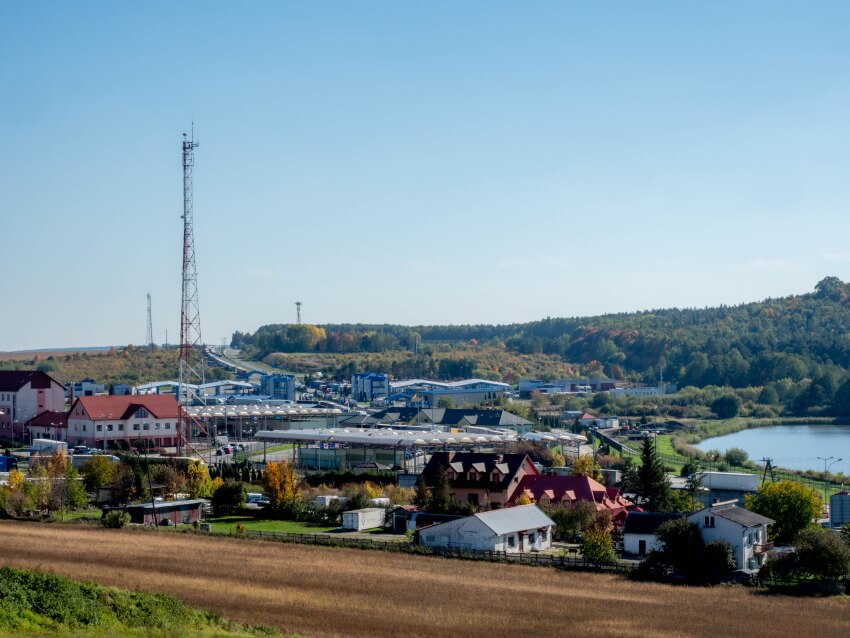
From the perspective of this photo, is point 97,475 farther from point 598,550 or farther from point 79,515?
point 598,550

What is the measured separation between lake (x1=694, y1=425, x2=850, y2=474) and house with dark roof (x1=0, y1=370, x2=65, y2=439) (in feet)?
114

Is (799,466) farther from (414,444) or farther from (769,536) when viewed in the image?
(769,536)

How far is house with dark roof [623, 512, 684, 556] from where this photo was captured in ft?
87.7

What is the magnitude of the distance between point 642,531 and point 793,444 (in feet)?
140

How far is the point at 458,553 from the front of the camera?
26250 mm

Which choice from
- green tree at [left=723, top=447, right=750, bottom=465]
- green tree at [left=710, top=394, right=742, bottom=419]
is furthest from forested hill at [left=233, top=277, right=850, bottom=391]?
green tree at [left=723, top=447, right=750, bottom=465]

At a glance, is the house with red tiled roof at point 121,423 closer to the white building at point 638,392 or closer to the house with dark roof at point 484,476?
the house with dark roof at point 484,476

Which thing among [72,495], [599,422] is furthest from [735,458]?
[72,495]

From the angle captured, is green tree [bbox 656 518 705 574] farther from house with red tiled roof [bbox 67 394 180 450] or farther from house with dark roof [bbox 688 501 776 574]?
A: house with red tiled roof [bbox 67 394 180 450]

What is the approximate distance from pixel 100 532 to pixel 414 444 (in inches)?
681

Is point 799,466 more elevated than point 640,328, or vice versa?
point 640,328

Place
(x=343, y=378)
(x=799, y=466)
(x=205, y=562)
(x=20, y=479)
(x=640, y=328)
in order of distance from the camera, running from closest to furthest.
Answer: (x=205, y=562)
(x=20, y=479)
(x=799, y=466)
(x=343, y=378)
(x=640, y=328)

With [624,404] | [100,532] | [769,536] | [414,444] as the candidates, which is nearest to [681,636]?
[769,536]

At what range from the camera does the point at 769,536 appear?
27.9 meters
